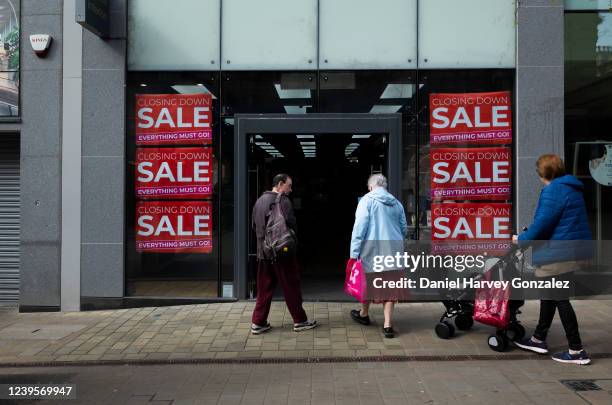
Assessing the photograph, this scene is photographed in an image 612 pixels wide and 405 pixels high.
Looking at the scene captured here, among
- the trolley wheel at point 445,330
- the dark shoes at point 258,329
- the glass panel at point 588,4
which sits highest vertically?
the glass panel at point 588,4

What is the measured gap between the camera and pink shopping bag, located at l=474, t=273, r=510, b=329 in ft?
18.6

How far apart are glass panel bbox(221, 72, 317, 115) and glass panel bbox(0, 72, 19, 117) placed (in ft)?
9.69

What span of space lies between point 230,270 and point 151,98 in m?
2.72

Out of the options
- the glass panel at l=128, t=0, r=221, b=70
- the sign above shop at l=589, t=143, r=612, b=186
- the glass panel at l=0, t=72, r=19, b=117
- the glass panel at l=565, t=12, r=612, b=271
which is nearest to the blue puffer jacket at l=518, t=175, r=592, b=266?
the glass panel at l=565, t=12, r=612, b=271

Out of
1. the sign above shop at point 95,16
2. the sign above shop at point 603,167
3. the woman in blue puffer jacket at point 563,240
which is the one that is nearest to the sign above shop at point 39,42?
the sign above shop at point 95,16

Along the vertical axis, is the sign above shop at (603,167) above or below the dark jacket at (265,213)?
above

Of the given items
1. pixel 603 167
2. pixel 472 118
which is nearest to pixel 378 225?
pixel 472 118

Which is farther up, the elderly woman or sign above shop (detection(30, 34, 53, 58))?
sign above shop (detection(30, 34, 53, 58))

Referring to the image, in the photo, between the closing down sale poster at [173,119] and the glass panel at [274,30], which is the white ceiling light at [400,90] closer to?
the glass panel at [274,30]

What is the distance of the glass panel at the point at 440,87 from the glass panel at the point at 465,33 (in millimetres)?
126

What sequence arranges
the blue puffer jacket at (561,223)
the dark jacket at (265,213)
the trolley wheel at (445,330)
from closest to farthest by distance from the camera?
1. the blue puffer jacket at (561,223)
2. the trolley wheel at (445,330)
3. the dark jacket at (265,213)

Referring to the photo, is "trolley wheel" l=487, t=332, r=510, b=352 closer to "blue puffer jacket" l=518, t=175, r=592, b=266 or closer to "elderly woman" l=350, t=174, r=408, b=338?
"blue puffer jacket" l=518, t=175, r=592, b=266

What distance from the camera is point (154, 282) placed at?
839cm

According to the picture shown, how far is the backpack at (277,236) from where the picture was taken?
21.0 ft
